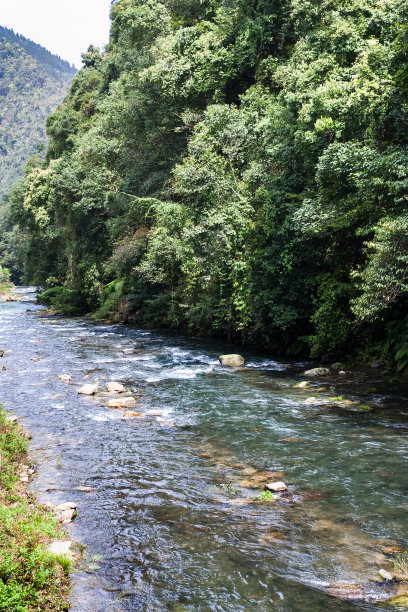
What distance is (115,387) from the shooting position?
13836mm

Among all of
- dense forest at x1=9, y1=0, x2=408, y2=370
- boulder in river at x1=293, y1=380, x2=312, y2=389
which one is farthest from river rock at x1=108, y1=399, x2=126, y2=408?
dense forest at x1=9, y1=0, x2=408, y2=370

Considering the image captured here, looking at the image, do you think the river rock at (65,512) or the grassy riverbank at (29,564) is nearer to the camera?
the grassy riverbank at (29,564)

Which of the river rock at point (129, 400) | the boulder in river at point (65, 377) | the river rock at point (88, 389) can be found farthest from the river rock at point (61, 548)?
the boulder in river at point (65, 377)

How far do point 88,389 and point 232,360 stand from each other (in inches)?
229

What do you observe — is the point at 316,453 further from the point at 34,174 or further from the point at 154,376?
the point at 34,174

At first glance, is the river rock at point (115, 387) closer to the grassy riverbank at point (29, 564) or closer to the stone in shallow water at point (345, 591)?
the grassy riverbank at point (29, 564)

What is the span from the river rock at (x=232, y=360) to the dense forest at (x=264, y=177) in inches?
51.9

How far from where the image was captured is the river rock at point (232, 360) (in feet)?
57.0

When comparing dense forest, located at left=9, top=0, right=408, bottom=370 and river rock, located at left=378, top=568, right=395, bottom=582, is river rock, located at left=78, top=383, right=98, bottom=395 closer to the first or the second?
dense forest, located at left=9, top=0, right=408, bottom=370

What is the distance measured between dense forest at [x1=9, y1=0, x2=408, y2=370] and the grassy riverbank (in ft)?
29.1

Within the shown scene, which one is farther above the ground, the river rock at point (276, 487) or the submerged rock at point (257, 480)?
the river rock at point (276, 487)

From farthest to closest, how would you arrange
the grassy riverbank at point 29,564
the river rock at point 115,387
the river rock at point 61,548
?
Answer: the river rock at point 115,387 < the river rock at point 61,548 < the grassy riverbank at point 29,564

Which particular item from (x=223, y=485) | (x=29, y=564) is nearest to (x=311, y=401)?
(x=223, y=485)

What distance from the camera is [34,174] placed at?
1868 inches
